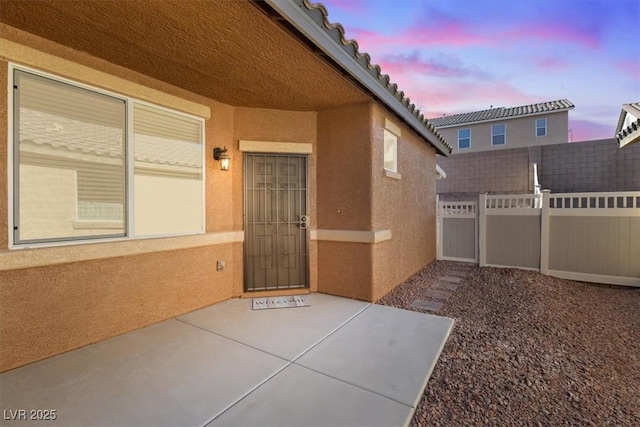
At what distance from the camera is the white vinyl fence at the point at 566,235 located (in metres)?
5.81

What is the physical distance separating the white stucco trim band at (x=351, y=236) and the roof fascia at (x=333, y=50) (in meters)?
2.28

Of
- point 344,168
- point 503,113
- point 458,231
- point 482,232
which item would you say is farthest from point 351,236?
point 503,113

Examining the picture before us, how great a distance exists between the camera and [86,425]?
1.97 m

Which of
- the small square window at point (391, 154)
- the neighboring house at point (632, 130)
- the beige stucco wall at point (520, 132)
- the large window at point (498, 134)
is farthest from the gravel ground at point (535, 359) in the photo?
the large window at point (498, 134)

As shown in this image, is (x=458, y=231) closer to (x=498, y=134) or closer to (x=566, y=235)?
(x=566, y=235)

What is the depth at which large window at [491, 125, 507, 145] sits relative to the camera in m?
16.3

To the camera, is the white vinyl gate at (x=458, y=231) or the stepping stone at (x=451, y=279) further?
the white vinyl gate at (x=458, y=231)

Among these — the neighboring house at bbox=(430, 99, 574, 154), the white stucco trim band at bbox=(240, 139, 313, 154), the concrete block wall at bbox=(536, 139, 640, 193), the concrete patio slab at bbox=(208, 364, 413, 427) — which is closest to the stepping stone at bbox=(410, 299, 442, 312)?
the concrete patio slab at bbox=(208, 364, 413, 427)

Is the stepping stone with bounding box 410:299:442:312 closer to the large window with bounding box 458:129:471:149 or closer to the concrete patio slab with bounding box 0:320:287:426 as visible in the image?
the concrete patio slab with bounding box 0:320:287:426

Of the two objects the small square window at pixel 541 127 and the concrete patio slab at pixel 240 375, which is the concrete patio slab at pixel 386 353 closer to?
the concrete patio slab at pixel 240 375

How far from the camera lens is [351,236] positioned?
4828mm

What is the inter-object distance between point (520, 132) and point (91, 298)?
66.3 feet

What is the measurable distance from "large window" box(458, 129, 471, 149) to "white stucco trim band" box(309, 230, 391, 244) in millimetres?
15215

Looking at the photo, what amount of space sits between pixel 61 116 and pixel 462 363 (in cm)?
512
